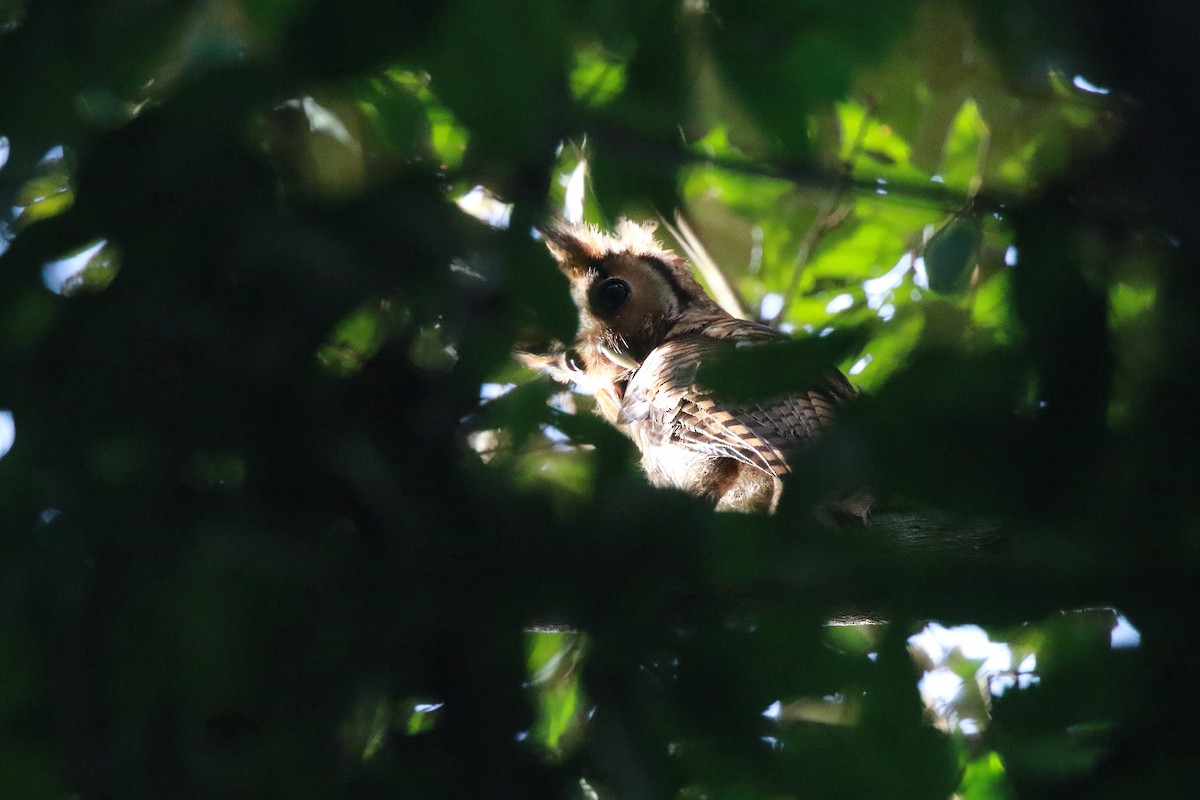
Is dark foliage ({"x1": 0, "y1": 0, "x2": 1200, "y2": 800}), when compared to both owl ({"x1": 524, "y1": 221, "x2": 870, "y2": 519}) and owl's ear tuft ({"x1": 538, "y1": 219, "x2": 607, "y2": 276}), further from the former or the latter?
owl's ear tuft ({"x1": 538, "y1": 219, "x2": 607, "y2": 276})

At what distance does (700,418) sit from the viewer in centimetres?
313

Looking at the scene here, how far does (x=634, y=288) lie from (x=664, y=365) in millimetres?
761

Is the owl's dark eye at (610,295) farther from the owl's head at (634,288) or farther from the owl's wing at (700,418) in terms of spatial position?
the owl's wing at (700,418)

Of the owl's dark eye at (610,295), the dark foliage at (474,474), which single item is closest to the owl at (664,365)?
the owl's dark eye at (610,295)

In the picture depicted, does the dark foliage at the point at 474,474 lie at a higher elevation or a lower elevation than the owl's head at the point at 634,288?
higher

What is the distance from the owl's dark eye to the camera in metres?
4.04

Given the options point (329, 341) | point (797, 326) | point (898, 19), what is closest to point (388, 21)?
point (329, 341)

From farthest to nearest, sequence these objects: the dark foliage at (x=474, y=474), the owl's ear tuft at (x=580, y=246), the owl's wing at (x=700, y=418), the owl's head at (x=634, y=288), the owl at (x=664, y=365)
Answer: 1. the owl's head at (x=634, y=288)
2. the owl's ear tuft at (x=580, y=246)
3. the owl at (x=664, y=365)
4. the owl's wing at (x=700, y=418)
5. the dark foliage at (x=474, y=474)

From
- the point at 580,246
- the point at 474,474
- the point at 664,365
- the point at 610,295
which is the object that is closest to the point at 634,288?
the point at 610,295

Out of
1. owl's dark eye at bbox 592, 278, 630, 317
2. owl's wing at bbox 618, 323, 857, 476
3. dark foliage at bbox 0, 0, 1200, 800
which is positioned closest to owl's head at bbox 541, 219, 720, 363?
owl's dark eye at bbox 592, 278, 630, 317

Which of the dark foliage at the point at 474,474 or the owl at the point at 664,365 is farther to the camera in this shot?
the owl at the point at 664,365

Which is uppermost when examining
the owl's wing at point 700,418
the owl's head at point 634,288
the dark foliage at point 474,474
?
the dark foliage at point 474,474

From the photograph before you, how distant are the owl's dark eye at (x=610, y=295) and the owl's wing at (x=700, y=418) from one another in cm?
26

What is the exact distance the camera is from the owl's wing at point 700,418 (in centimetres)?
242
